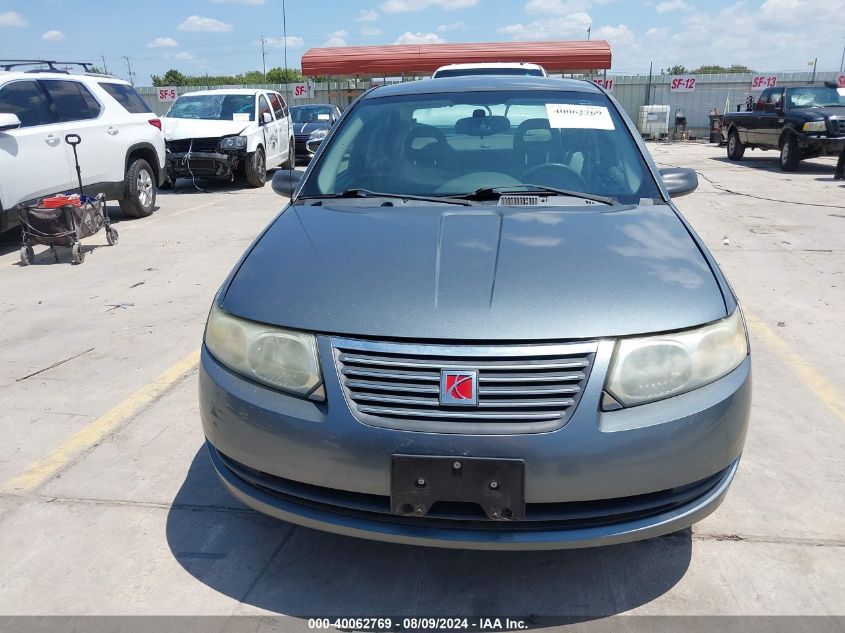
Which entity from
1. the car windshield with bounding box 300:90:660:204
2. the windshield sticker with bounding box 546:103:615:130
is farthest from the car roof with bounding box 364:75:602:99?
the windshield sticker with bounding box 546:103:615:130

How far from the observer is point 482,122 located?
3383mm

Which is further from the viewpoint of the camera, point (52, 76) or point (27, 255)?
point (52, 76)

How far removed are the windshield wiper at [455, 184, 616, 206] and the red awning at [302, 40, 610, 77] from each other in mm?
23977

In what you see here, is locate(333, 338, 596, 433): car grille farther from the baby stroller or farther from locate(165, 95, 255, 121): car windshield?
locate(165, 95, 255, 121): car windshield

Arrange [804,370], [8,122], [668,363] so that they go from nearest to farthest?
[668,363] → [804,370] → [8,122]

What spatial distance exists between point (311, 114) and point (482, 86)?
15786mm

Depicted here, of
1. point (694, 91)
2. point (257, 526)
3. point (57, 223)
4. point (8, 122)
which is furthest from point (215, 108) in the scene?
point (694, 91)

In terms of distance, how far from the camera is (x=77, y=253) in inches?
→ 270

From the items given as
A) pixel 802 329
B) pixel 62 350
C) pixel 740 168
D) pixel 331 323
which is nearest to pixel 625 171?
pixel 331 323

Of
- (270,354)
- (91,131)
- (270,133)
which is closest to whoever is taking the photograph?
(270,354)

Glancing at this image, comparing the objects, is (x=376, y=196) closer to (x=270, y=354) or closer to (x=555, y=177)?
(x=555, y=177)

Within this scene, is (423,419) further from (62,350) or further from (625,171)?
(62,350)

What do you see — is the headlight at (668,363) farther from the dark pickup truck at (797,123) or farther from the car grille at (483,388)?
the dark pickup truck at (797,123)

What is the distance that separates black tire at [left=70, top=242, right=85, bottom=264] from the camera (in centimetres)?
684
